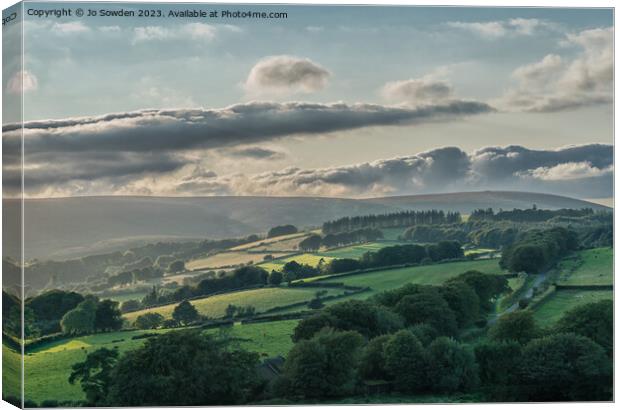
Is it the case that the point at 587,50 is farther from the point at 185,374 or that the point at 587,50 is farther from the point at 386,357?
the point at 185,374

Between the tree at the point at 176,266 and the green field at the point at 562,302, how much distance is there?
8.69 metres

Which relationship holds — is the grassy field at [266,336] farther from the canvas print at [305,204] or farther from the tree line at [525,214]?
the tree line at [525,214]

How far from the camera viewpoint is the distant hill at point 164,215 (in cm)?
2839

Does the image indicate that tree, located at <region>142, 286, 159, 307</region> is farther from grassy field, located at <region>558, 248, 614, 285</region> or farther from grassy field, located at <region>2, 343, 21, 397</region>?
grassy field, located at <region>558, 248, 614, 285</region>

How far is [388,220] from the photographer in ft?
99.3

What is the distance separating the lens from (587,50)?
3062 cm

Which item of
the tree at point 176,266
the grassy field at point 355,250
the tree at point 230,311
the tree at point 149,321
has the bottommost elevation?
the tree at point 149,321

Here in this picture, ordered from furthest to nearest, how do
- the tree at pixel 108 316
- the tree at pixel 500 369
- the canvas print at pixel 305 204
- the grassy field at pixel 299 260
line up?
the grassy field at pixel 299 260 → the tree at pixel 500 369 → the tree at pixel 108 316 → the canvas print at pixel 305 204

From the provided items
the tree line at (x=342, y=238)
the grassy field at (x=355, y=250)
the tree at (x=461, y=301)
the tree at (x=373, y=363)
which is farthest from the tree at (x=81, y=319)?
the tree at (x=461, y=301)

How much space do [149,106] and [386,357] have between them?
8.09m

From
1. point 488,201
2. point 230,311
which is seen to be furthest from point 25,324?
point 488,201

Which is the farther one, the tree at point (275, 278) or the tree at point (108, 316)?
the tree at point (275, 278)

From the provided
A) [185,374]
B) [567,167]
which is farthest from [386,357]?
[567,167]

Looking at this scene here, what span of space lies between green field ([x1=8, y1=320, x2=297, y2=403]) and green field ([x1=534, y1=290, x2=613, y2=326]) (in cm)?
627
